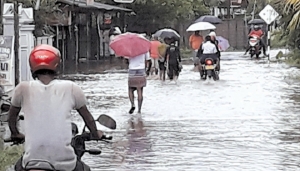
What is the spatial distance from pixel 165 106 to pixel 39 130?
465 inches

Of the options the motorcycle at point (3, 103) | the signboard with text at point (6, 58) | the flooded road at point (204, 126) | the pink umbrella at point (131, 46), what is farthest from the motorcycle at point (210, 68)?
the motorcycle at point (3, 103)

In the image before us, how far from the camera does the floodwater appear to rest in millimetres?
10703

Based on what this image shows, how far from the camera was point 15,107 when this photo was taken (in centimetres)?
583

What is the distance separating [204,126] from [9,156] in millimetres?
4779

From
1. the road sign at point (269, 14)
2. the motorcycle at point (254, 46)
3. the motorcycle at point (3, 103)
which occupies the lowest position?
the motorcycle at point (3, 103)

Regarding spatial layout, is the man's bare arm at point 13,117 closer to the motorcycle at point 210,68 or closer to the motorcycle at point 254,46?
the motorcycle at point 210,68

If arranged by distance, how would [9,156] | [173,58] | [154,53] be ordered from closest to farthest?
[9,156] < [173,58] < [154,53]

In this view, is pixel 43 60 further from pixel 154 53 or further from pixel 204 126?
pixel 154 53

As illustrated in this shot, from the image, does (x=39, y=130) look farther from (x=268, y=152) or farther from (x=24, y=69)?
(x=24, y=69)

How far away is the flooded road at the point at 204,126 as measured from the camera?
35.1ft

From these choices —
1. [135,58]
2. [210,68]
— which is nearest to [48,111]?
[135,58]

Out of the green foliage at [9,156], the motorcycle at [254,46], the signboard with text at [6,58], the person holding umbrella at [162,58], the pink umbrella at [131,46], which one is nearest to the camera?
the green foliage at [9,156]

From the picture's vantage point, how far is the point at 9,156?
10.3 meters

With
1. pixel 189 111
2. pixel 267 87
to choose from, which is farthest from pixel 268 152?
pixel 267 87
